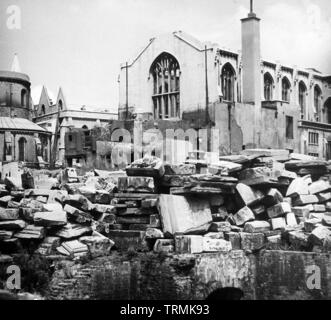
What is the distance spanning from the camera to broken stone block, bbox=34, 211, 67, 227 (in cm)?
1064

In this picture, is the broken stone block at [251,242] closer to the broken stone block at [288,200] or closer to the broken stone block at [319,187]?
the broken stone block at [288,200]

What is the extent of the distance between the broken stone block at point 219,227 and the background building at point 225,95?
7601 mm

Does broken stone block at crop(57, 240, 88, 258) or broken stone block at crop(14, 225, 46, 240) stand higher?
broken stone block at crop(14, 225, 46, 240)

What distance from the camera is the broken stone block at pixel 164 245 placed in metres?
10.7

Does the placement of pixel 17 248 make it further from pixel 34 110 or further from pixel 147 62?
pixel 34 110

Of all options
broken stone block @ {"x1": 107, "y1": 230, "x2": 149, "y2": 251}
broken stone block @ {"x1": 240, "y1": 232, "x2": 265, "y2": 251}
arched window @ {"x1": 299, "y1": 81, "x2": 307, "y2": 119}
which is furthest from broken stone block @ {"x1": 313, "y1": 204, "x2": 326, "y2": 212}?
arched window @ {"x1": 299, "y1": 81, "x2": 307, "y2": 119}

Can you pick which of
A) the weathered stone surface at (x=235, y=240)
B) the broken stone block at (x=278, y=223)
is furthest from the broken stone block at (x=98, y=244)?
the broken stone block at (x=278, y=223)

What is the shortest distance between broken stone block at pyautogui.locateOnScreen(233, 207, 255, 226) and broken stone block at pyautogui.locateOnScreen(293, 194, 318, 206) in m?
1.20

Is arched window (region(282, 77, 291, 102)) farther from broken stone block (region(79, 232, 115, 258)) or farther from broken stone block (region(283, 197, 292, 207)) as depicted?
broken stone block (region(79, 232, 115, 258))

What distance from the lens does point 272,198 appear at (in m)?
12.0

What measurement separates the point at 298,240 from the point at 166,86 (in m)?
13.5

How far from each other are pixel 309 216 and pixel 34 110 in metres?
21.3
